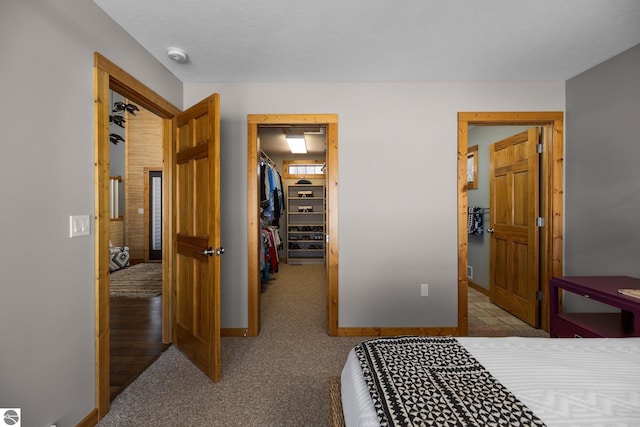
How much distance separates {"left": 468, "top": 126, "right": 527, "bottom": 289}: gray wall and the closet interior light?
2.67m

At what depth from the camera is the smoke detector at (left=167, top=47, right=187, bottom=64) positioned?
7.21 ft

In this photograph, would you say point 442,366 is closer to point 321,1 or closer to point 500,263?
point 321,1

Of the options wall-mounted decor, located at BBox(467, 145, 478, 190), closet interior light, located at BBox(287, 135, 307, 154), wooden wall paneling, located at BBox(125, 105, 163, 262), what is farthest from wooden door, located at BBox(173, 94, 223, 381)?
wooden wall paneling, located at BBox(125, 105, 163, 262)

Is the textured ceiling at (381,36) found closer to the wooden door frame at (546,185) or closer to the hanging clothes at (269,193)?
the wooden door frame at (546,185)

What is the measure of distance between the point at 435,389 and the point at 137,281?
16.5ft

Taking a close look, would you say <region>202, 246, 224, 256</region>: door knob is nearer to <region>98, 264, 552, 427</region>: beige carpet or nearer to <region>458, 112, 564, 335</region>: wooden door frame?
<region>98, 264, 552, 427</region>: beige carpet

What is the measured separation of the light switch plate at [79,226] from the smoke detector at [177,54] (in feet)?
4.51

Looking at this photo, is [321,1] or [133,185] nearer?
[321,1]

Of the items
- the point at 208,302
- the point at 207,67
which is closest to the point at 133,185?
the point at 207,67

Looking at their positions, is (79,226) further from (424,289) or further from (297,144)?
(297,144)

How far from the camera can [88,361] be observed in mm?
1658

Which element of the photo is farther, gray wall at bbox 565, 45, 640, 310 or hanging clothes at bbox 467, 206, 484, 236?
hanging clothes at bbox 467, 206, 484, 236

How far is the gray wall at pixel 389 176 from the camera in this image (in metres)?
2.80

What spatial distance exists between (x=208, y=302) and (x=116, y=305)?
2.33m
